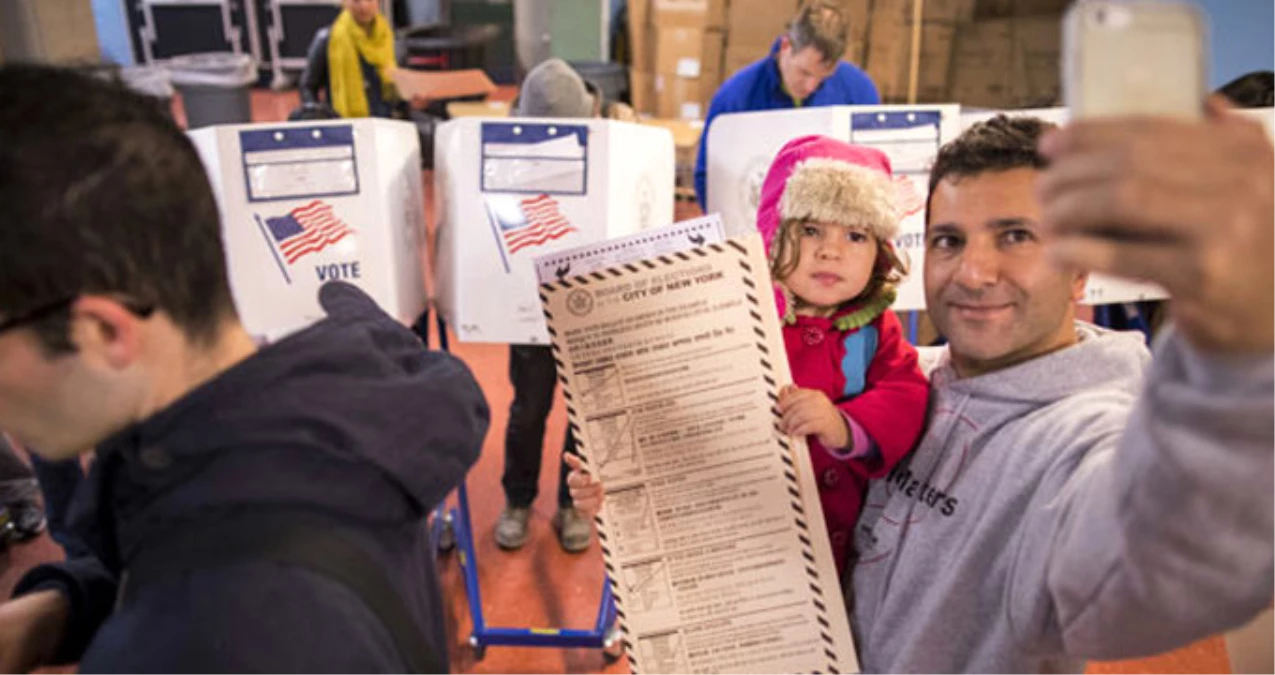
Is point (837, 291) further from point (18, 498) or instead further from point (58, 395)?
point (18, 498)

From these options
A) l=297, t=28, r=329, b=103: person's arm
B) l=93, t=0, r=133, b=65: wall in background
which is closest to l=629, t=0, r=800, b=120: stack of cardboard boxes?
l=297, t=28, r=329, b=103: person's arm

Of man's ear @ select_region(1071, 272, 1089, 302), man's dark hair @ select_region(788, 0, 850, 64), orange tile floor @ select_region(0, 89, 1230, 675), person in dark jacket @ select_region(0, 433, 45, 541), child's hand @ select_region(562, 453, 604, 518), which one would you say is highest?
man's dark hair @ select_region(788, 0, 850, 64)

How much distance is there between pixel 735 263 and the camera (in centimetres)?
110

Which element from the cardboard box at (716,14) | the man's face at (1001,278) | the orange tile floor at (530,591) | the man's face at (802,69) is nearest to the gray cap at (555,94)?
the man's face at (802,69)

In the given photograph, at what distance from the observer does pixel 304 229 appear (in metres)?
2.18

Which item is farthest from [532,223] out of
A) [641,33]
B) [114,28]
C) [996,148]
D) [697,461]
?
[114,28]

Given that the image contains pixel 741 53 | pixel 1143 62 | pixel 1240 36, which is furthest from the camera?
pixel 741 53

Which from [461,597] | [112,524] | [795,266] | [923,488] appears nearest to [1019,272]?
[923,488]

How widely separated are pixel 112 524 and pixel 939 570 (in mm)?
883

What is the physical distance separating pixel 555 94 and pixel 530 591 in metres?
1.61

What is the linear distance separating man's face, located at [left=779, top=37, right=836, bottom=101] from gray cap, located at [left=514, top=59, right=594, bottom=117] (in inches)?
28.7

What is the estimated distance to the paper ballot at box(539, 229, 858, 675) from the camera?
1122 millimetres

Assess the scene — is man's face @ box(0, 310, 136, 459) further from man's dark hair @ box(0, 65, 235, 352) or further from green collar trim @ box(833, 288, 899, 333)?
green collar trim @ box(833, 288, 899, 333)

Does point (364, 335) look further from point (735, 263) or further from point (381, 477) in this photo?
point (735, 263)
